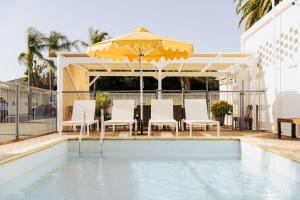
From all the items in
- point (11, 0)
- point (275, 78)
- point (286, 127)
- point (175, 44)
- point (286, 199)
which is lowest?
point (286, 199)

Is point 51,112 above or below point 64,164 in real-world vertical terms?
above

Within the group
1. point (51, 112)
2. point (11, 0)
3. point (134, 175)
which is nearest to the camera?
point (134, 175)

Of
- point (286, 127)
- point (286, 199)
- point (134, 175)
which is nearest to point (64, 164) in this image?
point (134, 175)

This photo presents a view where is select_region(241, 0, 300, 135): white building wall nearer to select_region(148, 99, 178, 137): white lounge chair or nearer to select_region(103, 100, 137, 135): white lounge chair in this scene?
select_region(148, 99, 178, 137): white lounge chair

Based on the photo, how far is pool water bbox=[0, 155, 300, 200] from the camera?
466 centimetres

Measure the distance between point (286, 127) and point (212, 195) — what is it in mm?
5890

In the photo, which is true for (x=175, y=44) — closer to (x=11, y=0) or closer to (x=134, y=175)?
(x=134, y=175)

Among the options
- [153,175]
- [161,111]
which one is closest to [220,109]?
[161,111]

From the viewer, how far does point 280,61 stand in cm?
1009

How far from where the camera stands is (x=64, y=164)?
22.8ft

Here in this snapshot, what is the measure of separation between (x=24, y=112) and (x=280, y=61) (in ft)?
23.0

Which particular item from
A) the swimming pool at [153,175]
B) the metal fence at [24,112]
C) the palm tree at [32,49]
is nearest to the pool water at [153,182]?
the swimming pool at [153,175]

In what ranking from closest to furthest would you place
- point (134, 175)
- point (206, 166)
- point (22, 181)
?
point (22, 181)
point (134, 175)
point (206, 166)

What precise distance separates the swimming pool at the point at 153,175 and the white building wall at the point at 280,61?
2658 millimetres
